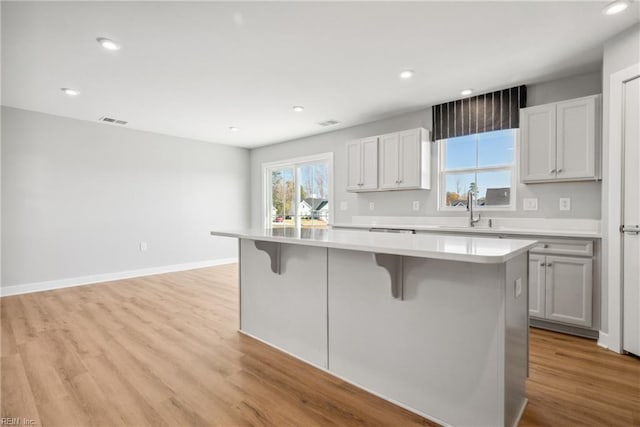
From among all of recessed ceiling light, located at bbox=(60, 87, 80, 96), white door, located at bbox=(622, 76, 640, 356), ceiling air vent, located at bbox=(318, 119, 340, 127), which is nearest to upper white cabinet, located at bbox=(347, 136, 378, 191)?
ceiling air vent, located at bbox=(318, 119, 340, 127)

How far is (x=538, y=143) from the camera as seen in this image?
10.2 feet

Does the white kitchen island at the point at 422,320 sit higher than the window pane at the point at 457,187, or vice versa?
the window pane at the point at 457,187

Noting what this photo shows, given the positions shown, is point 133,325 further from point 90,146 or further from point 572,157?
point 572,157

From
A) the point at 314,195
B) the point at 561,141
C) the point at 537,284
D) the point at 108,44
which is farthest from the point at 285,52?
the point at 314,195

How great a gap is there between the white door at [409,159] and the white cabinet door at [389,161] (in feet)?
0.15

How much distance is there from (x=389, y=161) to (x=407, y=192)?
0.54 m

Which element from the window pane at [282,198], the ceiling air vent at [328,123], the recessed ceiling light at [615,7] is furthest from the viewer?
the window pane at [282,198]

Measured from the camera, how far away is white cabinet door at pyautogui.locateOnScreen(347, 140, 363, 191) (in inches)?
183

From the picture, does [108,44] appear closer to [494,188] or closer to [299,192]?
[299,192]

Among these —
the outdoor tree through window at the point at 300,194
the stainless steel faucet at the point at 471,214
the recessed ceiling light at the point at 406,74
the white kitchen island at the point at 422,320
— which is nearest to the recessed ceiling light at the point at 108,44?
the white kitchen island at the point at 422,320

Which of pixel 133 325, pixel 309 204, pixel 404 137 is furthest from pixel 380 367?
pixel 309 204

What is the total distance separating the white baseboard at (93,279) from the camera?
4.25 m

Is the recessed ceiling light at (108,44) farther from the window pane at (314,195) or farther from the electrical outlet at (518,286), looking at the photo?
the window pane at (314,195)

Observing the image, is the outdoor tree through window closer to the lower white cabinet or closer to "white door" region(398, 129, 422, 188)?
"white door" region(398, 129, 422, 188)
